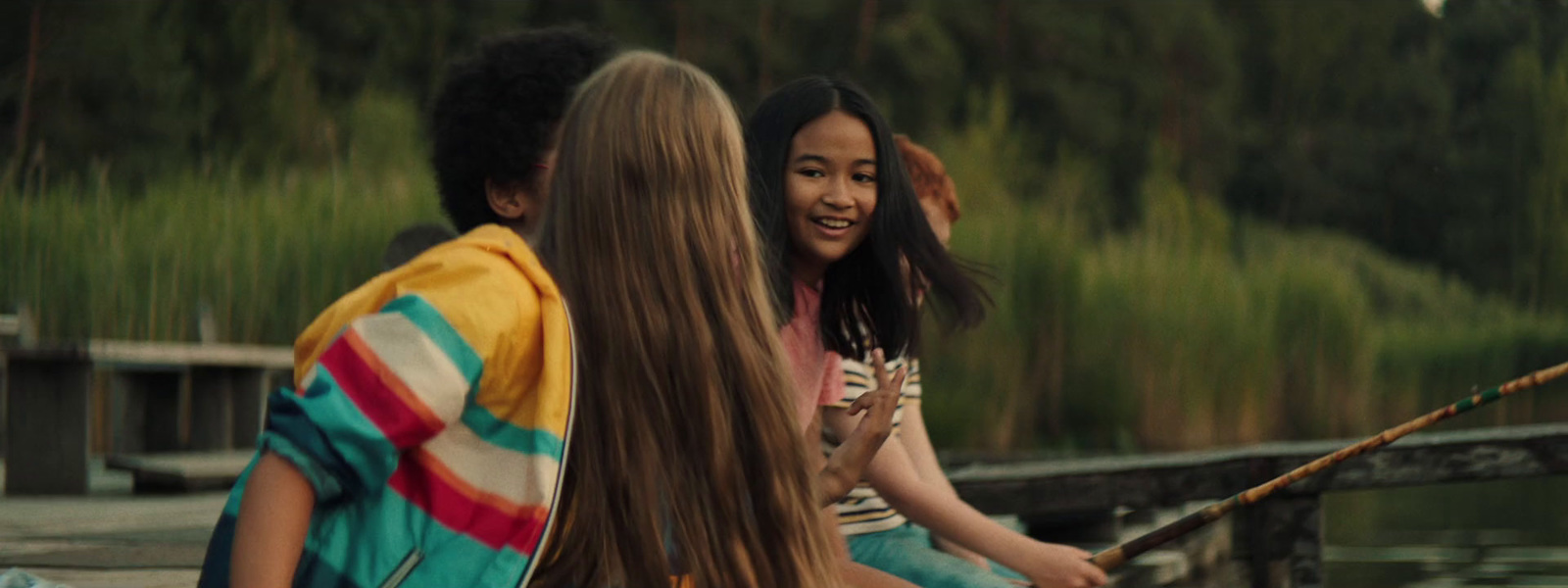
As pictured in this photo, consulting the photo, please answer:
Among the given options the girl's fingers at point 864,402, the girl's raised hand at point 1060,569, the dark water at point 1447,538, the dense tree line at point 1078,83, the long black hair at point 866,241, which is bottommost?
the dark water at point 1447,538

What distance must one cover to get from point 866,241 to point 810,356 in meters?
0.20

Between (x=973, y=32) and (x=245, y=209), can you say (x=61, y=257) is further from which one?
(x=973, y=32)

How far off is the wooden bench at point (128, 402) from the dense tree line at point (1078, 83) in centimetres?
866

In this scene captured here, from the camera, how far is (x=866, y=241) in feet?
9.04

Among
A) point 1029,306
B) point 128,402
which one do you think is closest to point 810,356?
point 128,402

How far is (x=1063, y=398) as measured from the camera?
35.2 ft

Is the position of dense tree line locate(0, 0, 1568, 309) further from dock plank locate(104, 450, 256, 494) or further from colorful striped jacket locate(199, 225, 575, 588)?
colorful striped jacket locate(199, 225, 575, 588)

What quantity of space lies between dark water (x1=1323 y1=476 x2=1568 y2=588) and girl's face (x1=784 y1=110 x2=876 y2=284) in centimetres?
462

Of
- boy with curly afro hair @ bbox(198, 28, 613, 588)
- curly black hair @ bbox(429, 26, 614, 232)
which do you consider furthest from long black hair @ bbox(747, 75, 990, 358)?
boy with curly afro hair @ bbox(198, 28, 613, 588)

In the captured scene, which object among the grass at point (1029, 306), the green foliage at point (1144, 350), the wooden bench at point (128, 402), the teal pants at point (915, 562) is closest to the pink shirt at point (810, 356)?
the teal pants at point (915, 562)

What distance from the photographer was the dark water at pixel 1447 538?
708 cm

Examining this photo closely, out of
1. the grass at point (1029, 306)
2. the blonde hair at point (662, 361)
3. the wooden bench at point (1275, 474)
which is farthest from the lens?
the grass at point (1029, 306)

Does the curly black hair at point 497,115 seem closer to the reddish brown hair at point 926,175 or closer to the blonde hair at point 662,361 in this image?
the blonde hair at point 662,361

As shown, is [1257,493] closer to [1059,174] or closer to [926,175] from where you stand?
[926,175]
